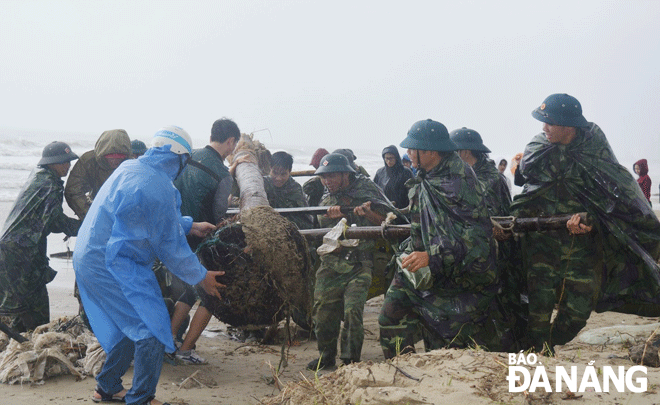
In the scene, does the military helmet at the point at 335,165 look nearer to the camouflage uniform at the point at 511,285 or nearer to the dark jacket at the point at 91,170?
the camouflage uniform at the point at 511,285

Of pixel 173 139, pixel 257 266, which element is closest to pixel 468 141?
pixel 257 266

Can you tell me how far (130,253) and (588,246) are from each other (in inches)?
143

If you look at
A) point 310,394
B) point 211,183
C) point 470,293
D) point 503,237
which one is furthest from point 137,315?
point 503,237

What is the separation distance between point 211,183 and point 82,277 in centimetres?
172

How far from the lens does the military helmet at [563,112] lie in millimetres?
5355

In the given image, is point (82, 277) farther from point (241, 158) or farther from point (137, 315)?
point (241, 158)

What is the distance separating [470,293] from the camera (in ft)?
15.7

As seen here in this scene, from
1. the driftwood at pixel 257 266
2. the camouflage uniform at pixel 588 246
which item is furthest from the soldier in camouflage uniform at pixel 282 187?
the camouflage uniform at pixel 588 246

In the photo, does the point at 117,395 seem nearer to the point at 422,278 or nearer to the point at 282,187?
the point at 422,278

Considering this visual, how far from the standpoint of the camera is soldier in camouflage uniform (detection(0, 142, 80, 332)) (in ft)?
21.5

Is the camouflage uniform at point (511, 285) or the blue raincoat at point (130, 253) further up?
the blue raincoat at point (130, 253)

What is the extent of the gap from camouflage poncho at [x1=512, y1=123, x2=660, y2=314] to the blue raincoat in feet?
9.95

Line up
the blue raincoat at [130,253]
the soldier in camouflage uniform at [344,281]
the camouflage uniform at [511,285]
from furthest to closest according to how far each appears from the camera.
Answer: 1. the soldier in camouflage uniform at [344,281]
2. the camouflage uniform at [511,285]
3. the blue raincoat at [130,253]

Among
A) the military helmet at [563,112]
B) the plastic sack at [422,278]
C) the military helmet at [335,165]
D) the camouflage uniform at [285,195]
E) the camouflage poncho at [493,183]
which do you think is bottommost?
the plastic sack at [422,278]
